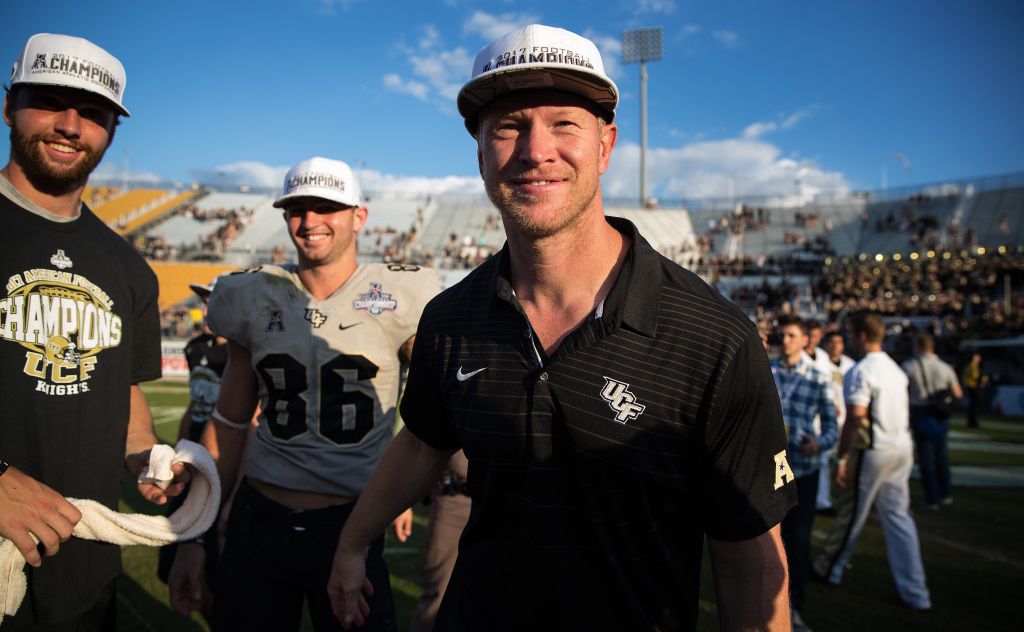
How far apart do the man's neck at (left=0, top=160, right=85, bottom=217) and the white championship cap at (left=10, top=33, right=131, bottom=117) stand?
30cm

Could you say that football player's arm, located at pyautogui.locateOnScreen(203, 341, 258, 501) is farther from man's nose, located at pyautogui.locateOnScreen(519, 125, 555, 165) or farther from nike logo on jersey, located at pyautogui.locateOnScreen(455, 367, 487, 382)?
man's nose, located at pyautogui.locateOnScreen(519, 125, 555, 165)

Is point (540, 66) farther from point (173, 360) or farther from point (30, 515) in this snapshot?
point (173, 360)

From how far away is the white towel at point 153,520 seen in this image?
1.80 meters

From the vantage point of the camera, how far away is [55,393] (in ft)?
7.02

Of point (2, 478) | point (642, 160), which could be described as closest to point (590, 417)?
point (2, 478)

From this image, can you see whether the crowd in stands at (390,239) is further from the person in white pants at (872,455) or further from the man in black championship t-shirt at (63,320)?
the man in black championship t-shirt at (63,320)

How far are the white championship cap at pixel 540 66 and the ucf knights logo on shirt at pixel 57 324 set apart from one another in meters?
1.60

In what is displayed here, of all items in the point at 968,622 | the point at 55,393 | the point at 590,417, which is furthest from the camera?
the point at 968,622

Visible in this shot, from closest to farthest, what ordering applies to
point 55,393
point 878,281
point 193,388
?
1. point 55,393
2. point 193,388
3. point 878,281

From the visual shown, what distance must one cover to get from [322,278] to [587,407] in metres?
1.77

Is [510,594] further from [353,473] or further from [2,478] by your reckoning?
[2,478]

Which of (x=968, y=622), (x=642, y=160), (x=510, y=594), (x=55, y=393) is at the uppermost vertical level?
(x=642, y=160)

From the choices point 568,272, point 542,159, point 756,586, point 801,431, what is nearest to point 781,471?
point 756,586

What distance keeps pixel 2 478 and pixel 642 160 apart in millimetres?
44414
